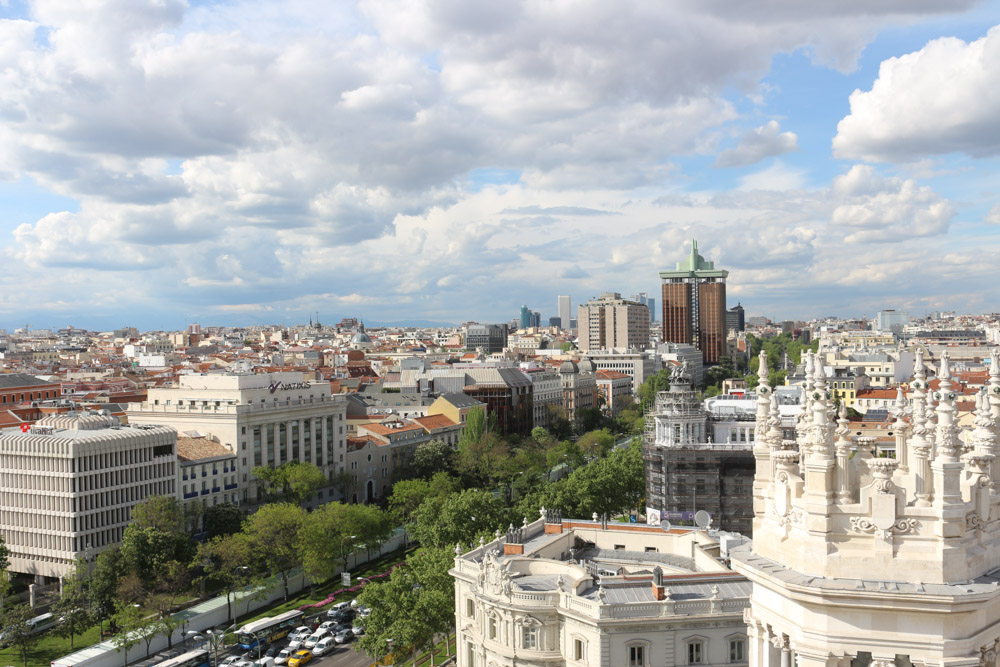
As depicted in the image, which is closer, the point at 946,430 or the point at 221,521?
the point at 946,430

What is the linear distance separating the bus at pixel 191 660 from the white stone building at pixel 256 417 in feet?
121

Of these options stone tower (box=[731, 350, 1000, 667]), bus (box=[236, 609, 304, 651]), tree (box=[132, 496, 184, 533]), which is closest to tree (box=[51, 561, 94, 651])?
tree (box=[132, 496, 184, 533])

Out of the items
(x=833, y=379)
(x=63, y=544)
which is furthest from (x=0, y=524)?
(x=833, y=379)

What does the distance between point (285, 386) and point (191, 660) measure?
53.6m

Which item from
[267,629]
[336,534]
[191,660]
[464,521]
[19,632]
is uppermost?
[464,521]

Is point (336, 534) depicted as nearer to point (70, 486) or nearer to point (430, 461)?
point (70, 486)

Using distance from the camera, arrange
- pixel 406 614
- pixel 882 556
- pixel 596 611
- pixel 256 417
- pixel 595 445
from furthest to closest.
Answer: pixel 595 445, pixel 256 417, pixel 406 614, pixel 596 611, pixel 882 556

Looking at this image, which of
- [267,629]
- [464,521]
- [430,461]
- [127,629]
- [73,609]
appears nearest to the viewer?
[127,629]

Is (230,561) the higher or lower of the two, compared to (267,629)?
higher

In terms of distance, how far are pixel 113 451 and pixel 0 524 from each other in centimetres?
1348

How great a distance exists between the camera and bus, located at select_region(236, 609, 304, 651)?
6200cm

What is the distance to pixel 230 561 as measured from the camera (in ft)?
236

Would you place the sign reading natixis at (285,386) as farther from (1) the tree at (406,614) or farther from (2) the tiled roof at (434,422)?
(1) the tree at (406,614)

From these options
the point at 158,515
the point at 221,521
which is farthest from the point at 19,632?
the point at 221,521
